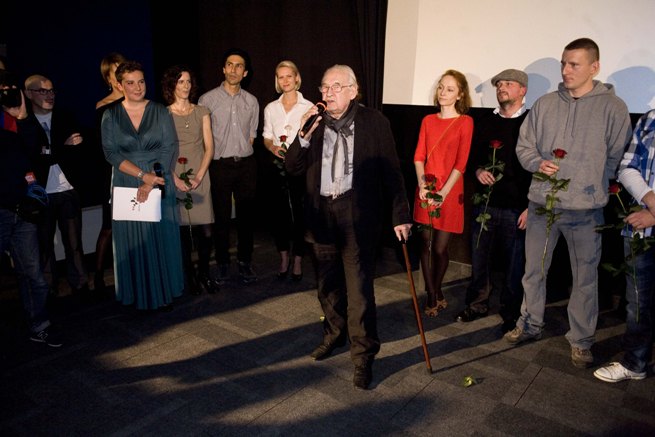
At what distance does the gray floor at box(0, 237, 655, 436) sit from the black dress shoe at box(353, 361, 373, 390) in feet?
Result: 0.18

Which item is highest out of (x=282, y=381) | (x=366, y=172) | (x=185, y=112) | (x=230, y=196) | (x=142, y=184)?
(x=185, y=112)

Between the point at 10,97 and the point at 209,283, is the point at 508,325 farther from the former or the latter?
the point at 10,97

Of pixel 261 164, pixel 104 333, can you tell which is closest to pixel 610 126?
pixel 104 333

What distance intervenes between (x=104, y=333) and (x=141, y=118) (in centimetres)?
154

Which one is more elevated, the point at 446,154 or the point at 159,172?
the point at 446,154

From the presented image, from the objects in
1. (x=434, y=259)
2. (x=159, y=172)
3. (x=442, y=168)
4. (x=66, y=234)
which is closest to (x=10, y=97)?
(x=159, y=172)

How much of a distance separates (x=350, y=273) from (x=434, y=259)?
1.13 meters

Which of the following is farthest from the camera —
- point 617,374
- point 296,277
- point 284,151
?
point 296,277

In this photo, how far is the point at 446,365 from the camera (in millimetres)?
2945

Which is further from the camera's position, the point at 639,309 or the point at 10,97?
the point at 10,97

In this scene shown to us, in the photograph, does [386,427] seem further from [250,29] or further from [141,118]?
[250,29]

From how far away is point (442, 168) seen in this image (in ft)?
11.1

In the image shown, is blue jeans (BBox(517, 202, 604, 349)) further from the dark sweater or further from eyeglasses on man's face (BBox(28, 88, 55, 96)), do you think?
eyeglasses on man's face (BBox(28, 88, 55, 96))

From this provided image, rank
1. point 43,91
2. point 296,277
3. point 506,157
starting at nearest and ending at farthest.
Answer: point 506,157 < point 43,91 < point 296,277
